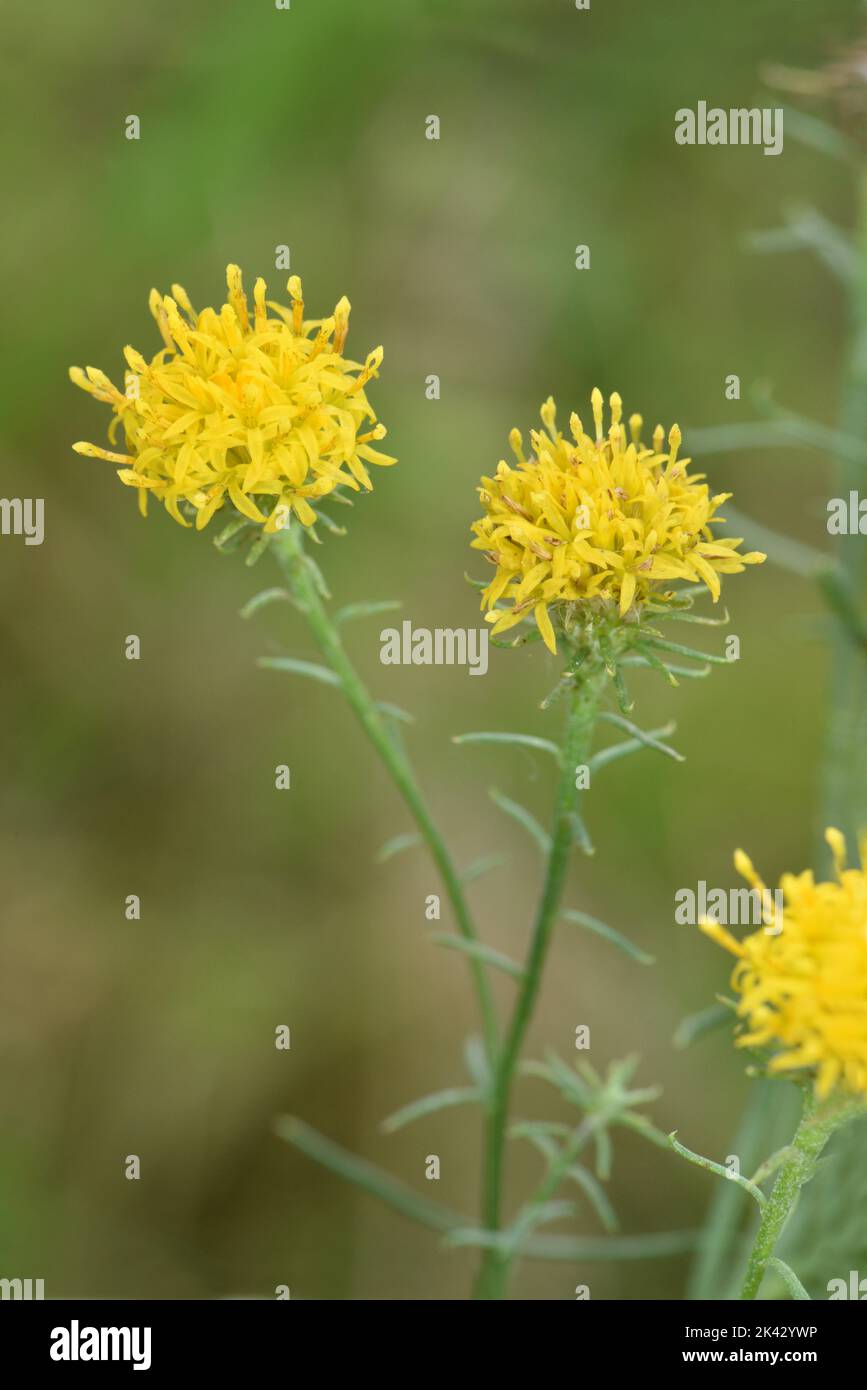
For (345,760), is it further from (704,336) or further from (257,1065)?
(704,336)

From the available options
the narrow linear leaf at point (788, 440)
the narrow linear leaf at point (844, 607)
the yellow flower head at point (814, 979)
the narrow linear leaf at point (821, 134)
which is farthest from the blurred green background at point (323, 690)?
the yellow flower head at point (814, 979)

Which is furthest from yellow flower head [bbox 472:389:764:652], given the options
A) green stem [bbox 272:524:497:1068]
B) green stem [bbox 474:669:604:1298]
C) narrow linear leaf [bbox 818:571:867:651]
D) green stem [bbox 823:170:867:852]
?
green stem [bbox 823:170:867:852]

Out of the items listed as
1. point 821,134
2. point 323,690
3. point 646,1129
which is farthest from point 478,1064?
point 821,134

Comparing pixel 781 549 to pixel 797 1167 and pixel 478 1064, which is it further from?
pixel 797 1167

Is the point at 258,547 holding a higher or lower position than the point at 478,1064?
higher

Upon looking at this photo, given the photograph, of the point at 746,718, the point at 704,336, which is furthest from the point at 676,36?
the point at 746,718

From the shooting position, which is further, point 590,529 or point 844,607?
point 844,607

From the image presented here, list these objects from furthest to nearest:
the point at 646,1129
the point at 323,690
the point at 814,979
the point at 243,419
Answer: the point at 323,690, the point at 243,419, the point at 646,1129, the point at 814,979
